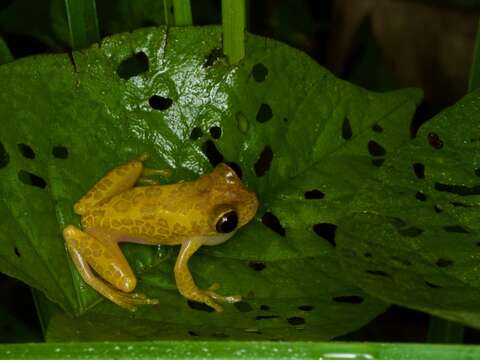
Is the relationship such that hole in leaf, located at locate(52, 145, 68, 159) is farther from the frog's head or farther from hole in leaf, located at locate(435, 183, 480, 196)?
hole in leaf, located at locate(435, 183, 480, 196)

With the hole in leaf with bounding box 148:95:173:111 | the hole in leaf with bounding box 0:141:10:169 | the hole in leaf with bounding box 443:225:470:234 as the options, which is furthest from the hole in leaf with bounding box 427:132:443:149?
the hole in leaf with bounding box 0:141:10:169

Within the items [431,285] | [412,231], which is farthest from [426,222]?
[431,285]

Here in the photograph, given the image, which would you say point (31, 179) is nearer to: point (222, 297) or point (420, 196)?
point (222, 297)

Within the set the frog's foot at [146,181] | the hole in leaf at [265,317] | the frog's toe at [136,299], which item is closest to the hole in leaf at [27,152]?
the frog's foot at [146,181]

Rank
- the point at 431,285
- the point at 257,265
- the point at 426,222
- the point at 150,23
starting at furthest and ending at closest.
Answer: the point at 150,23 < the point at 257,265 < the point at 426,222 < the point at 431,285

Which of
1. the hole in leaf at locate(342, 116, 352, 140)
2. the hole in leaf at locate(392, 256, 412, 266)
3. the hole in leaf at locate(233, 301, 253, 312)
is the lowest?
the hole in leaf at locate(233, 301, 253, 312)

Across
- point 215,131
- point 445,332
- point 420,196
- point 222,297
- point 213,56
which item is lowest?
point 222,297

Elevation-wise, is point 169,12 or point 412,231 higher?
point 169,12

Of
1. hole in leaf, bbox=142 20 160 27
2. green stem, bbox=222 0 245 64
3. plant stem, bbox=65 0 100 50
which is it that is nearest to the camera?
green stem, bbox=222 0 245 64

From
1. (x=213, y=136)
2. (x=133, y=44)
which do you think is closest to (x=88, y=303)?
(x=213, y=136)
